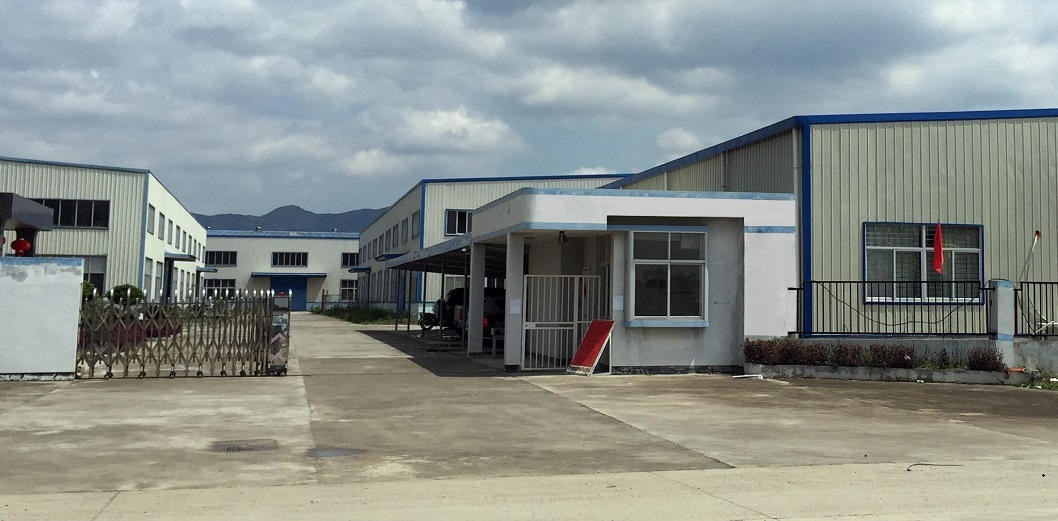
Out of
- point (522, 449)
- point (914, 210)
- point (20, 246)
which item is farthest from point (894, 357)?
point (20, 246)

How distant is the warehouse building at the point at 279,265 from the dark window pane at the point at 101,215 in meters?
37.7

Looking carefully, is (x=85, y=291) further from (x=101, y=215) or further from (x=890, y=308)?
(x=890, y=308)

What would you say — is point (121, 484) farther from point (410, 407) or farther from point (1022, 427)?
point (1022, 427)

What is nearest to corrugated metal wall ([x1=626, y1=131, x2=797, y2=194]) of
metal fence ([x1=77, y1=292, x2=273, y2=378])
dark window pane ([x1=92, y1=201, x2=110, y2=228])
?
metal fence ([x1=77, y1=292, x2=273, y2=378])

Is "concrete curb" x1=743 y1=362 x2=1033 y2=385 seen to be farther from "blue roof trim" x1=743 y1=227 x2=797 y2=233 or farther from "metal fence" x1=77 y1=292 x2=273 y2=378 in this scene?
"metal fence" x1=77 y1=292 x2=273 y2=378

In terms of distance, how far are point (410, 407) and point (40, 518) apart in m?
6.87

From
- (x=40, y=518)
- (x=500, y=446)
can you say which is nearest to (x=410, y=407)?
(x=500, y=446)

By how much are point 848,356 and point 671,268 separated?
371 centimetres

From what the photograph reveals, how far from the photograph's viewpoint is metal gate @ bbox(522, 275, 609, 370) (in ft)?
63.4

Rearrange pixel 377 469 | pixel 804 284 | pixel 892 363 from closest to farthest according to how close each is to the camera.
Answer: pixel 377 469 → pixel 892 363 → pixel 804 284

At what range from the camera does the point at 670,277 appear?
59.8ft

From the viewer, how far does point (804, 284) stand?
19078 millimetres

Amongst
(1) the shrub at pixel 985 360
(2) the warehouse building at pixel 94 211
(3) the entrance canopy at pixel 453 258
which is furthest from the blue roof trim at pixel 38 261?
(2) the warehouse building at pixel 94 211

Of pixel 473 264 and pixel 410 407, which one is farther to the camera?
pixel 473 264
